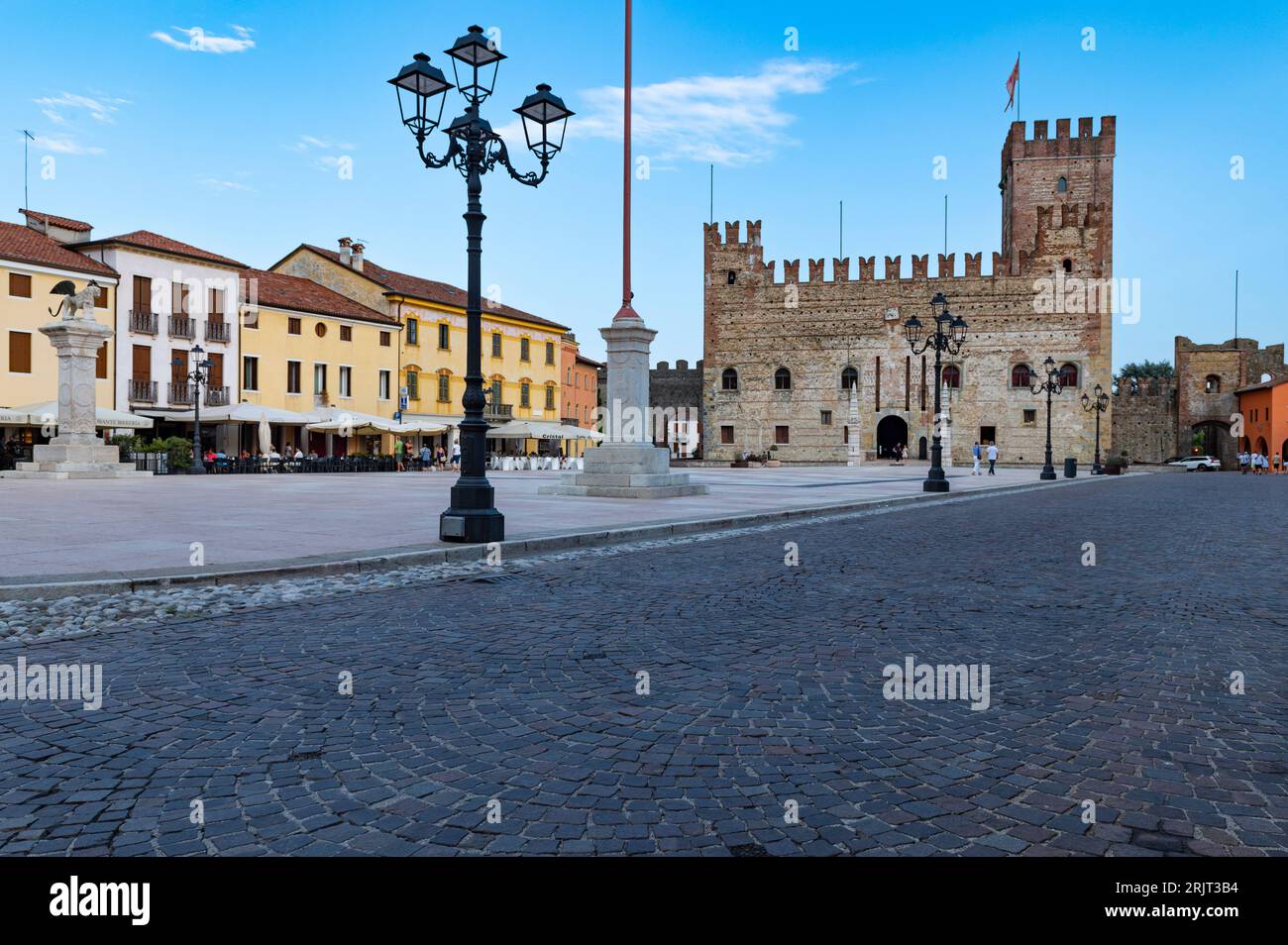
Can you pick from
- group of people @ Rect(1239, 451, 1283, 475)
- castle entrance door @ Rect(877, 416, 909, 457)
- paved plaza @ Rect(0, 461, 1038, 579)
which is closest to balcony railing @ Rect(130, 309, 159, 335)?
paved plaza @ Rect(0, 461, 1038, 579)

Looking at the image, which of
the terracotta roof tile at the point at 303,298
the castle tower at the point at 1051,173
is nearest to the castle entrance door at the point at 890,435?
the castle tower at the point at 1051,173

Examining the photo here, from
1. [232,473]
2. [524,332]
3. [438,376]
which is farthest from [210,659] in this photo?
[524,332]

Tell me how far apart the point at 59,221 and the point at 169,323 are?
568 centimetres

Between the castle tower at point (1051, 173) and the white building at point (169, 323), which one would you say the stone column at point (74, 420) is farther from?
the castle tower at point (1051, 173)

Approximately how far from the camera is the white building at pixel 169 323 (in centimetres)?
3500

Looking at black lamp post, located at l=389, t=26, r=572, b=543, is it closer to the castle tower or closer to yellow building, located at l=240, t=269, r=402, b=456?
yellow building, located at l=240, t=269, r=402, b=456

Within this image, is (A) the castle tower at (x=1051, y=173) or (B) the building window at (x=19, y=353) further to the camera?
(A) the castle tower at (x=1051, y=173)

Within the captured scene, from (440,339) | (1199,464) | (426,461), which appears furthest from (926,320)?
(426,461)

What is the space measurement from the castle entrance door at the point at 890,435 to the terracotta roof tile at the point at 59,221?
140 ft

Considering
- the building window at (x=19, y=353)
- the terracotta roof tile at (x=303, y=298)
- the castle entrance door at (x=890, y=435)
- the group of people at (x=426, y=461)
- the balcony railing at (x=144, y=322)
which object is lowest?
the group of people at (x=426, y=461)
